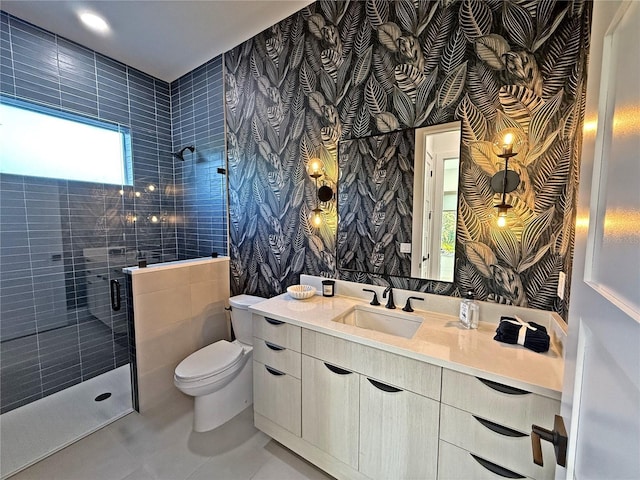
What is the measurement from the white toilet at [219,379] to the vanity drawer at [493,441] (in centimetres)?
144

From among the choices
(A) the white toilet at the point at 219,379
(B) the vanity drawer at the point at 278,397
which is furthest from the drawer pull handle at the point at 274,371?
(A) the white toilet at the point at 219,379

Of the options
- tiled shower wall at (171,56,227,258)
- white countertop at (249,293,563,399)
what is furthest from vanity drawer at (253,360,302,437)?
tiled shower wall at (171,56,227,258)

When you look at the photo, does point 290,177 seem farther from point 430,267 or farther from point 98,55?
point 98,55

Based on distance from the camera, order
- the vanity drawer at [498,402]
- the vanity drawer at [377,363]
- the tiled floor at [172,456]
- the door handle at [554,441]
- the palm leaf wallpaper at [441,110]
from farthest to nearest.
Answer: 1. the tiled floor at [172,456]
2. the palm leaf wallpaper at [441,110]
3. the vanity drawer at [377,363]
4. the vanity drawer at [498,402]
5. the door handle at [554,441]

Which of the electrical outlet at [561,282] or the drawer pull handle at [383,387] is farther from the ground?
the electrical outlet at [561,282]

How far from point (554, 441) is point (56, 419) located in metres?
2.95

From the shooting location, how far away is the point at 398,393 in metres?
1.19

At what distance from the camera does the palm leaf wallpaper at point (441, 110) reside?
4.11 feet

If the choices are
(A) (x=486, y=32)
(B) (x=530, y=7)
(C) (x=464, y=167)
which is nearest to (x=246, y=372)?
(C) (x=464, y=167)

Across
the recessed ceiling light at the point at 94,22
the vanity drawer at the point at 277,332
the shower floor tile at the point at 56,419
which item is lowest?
the shower floor tile at the point at 56,419

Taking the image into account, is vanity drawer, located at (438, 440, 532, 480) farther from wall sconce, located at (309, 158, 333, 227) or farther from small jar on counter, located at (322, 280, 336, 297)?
wall sconce, located at (309, 158, 333, 227)

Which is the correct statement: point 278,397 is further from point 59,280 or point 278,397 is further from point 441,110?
point 59,280

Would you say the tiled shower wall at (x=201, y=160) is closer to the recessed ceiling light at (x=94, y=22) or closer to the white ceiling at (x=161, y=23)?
the white ceiling at (x=161, y=23)

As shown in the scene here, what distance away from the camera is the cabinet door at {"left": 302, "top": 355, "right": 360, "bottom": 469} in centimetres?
134
